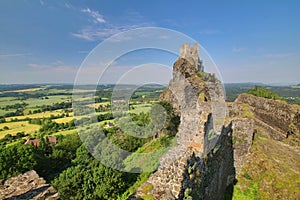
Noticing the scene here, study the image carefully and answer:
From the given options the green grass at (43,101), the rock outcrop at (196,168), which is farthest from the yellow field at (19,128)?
the rock outcrop at (196,168)

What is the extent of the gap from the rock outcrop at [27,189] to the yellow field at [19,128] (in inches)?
2325

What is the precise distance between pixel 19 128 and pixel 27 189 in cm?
6541

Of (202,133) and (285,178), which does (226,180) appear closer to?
(285,178)

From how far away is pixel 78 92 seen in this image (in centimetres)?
810

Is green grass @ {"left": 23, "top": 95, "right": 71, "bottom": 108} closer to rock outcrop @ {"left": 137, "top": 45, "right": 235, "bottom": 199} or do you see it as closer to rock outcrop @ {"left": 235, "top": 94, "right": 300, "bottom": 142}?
rock outcrop @ {"left": 235, "top": 94, "right": 300, "bottom": 142}

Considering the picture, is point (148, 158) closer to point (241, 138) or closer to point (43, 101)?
point (241, 138)

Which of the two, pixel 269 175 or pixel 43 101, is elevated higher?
pixel 269 175

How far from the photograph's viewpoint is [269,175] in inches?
325

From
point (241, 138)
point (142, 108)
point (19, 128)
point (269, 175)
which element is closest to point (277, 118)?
point (241, 138)

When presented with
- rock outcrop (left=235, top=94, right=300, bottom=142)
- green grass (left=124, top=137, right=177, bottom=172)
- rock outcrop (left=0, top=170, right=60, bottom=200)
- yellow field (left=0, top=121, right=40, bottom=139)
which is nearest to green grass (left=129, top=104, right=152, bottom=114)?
green grass (left=124, top=137, right=177, bottom=172)

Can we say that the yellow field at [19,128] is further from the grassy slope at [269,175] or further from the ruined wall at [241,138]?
the grassy slope at [269,175]

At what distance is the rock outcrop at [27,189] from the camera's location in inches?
119

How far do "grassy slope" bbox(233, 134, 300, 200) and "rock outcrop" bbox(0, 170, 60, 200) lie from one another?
29.1ft

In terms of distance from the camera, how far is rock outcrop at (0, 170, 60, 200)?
9.93 feet
